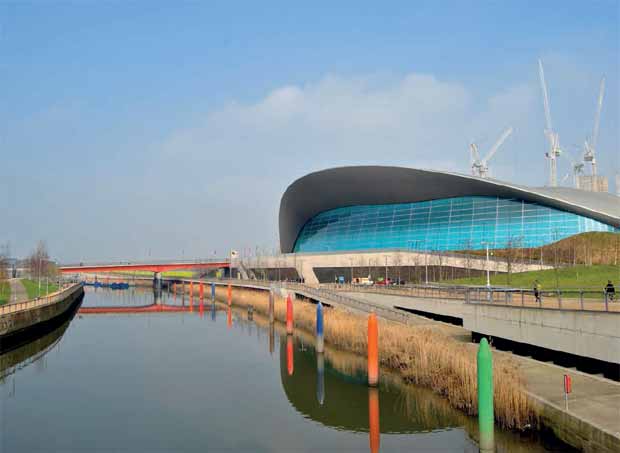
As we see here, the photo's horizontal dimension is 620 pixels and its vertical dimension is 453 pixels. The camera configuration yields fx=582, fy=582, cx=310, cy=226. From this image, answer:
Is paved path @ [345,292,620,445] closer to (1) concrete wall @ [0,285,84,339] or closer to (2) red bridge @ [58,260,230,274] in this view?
(1) concrete wall @ [0,285,84,339]

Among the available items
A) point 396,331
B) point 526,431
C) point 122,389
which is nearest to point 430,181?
point 396,331

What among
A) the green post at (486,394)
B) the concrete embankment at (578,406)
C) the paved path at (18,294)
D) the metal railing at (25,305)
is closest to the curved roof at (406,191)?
the paved path at (18,294)

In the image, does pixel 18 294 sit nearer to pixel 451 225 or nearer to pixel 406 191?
pixel 406 191

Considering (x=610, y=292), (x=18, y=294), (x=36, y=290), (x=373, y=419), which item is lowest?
(x=373, y=419)

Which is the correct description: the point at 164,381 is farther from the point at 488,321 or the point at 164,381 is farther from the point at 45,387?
the point at 488,321

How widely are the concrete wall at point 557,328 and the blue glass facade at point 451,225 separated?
36845mm

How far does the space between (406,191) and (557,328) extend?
60.1m

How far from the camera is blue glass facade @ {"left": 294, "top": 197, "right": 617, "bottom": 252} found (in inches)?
2586

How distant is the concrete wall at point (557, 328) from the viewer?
52.5ft

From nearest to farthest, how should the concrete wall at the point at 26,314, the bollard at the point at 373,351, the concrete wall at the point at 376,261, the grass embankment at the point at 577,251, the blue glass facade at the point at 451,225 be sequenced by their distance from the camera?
the bollard at the point at 373,351
the concrete wall at the point at 26,314
the grass embankment at the point at 577,251
the concrete wall at the point at 376,261
the blue glass facade at the point at 451,225

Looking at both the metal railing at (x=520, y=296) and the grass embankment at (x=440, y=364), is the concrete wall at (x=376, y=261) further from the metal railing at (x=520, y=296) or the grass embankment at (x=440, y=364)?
the grass embankment at (x=440, y=364)

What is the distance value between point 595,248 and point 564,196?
8.71m

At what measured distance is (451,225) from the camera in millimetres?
72562

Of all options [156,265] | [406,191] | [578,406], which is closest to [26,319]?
[578,406]
